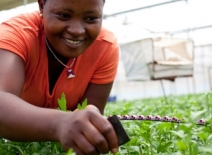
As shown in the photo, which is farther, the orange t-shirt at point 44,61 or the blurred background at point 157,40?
the blurred background at point 157,40

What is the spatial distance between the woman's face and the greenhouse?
0.27m

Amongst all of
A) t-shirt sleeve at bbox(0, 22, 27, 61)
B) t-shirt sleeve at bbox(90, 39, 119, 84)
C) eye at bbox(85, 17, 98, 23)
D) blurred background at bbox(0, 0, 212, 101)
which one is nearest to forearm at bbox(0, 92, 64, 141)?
t-shirt sleeve at bbox(0, 22, 27, 61)

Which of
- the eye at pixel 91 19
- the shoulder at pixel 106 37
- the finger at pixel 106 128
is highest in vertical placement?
the eye at pixel 91 19

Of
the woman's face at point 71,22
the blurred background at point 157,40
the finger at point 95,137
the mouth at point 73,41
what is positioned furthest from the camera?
the blurred background at point 157,40

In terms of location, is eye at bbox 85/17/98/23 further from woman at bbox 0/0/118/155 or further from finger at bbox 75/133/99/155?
finger at bbox 75/133/99/155

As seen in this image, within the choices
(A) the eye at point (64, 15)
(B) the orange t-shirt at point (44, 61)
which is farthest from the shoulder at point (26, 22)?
(A) the eye at point (64, 15)

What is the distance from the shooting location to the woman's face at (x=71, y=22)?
135 cm

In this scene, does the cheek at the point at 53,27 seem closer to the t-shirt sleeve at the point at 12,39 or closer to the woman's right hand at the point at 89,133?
the t-shirt sleeve at the point at 12,39

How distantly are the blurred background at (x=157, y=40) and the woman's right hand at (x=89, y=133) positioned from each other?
12.5 feet

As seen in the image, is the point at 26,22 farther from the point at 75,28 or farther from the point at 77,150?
the point at 77,150

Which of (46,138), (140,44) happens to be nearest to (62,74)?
(46,138)

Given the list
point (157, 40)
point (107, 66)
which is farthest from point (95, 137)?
point (157, 40)

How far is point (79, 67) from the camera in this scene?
5.85ft

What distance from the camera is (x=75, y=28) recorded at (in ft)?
4.58
